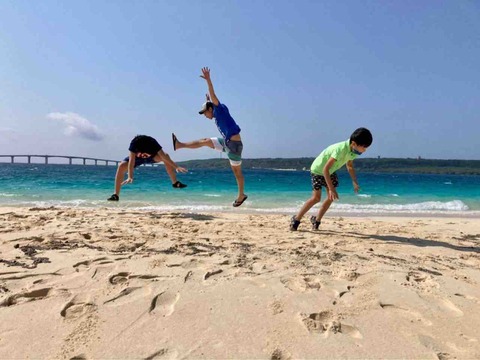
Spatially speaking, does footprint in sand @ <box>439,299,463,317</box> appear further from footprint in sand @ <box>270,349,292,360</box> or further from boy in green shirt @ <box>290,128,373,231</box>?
boy in green shirt @ <box>290,128,373,231</box>

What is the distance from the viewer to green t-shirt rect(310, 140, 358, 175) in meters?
5.35

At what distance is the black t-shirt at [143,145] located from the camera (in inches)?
261

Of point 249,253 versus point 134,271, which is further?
point 249,253

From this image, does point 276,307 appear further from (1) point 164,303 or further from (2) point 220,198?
(2) point 220,198

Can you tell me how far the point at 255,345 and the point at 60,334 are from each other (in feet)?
3.92

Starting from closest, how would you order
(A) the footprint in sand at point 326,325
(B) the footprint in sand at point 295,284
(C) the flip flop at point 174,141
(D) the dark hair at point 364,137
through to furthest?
1. (A) the footprint in sand at point 326,325
2. (B) the footprint in sand at point 295,284
3. (D) the dark hair at point 364,137
4. (C) the flip flop at point 174,141

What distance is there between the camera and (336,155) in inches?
209

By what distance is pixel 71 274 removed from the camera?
3.24 metres

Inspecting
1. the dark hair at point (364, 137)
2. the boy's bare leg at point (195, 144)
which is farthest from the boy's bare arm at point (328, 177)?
the boy's bare leg at point (195, 144)


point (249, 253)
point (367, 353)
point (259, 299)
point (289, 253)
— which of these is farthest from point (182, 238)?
point (367, 353)

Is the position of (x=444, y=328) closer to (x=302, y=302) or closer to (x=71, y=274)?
(x=302, y=302)

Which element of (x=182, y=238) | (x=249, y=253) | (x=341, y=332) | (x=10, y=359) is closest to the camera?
(x=10, y=359)

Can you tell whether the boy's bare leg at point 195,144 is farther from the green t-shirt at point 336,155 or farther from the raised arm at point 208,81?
the green t-shirt at point 336,155

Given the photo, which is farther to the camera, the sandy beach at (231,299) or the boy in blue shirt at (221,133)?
→ the boy in blue shirt at (221,133)
